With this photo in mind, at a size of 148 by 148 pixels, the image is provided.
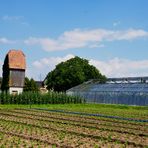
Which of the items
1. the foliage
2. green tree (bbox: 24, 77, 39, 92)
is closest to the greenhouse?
green tree (bbox: 24, 77, 39, 92)

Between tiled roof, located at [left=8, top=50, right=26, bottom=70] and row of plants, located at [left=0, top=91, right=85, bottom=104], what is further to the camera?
tiled roof, located at [left=8, top=50, right=26, bottom=70]

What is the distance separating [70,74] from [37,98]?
960 inches

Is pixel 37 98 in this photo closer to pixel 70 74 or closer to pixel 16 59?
pixel 16 59

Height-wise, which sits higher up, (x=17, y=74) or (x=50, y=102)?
(x=17, y=74)

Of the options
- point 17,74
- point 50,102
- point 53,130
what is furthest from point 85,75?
point 53,130

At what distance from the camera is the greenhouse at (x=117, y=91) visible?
53325 mm

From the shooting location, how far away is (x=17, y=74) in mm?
76250

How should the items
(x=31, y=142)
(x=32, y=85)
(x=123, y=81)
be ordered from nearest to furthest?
(x=31, y=142) → (x=123, y=81) → (x=32, y=85)

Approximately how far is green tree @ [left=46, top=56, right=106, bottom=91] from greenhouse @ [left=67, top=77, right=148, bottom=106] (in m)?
10.4

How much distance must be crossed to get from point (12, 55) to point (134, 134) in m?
60.5

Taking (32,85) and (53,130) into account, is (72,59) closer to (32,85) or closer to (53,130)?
(32,85)

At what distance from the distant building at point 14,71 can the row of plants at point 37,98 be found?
17315 mm

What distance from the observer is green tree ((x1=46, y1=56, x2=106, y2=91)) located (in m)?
79.1

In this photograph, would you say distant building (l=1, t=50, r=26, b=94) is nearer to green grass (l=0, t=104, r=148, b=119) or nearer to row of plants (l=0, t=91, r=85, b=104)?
row of plants (l=0, t=91, r=85, b=104)
